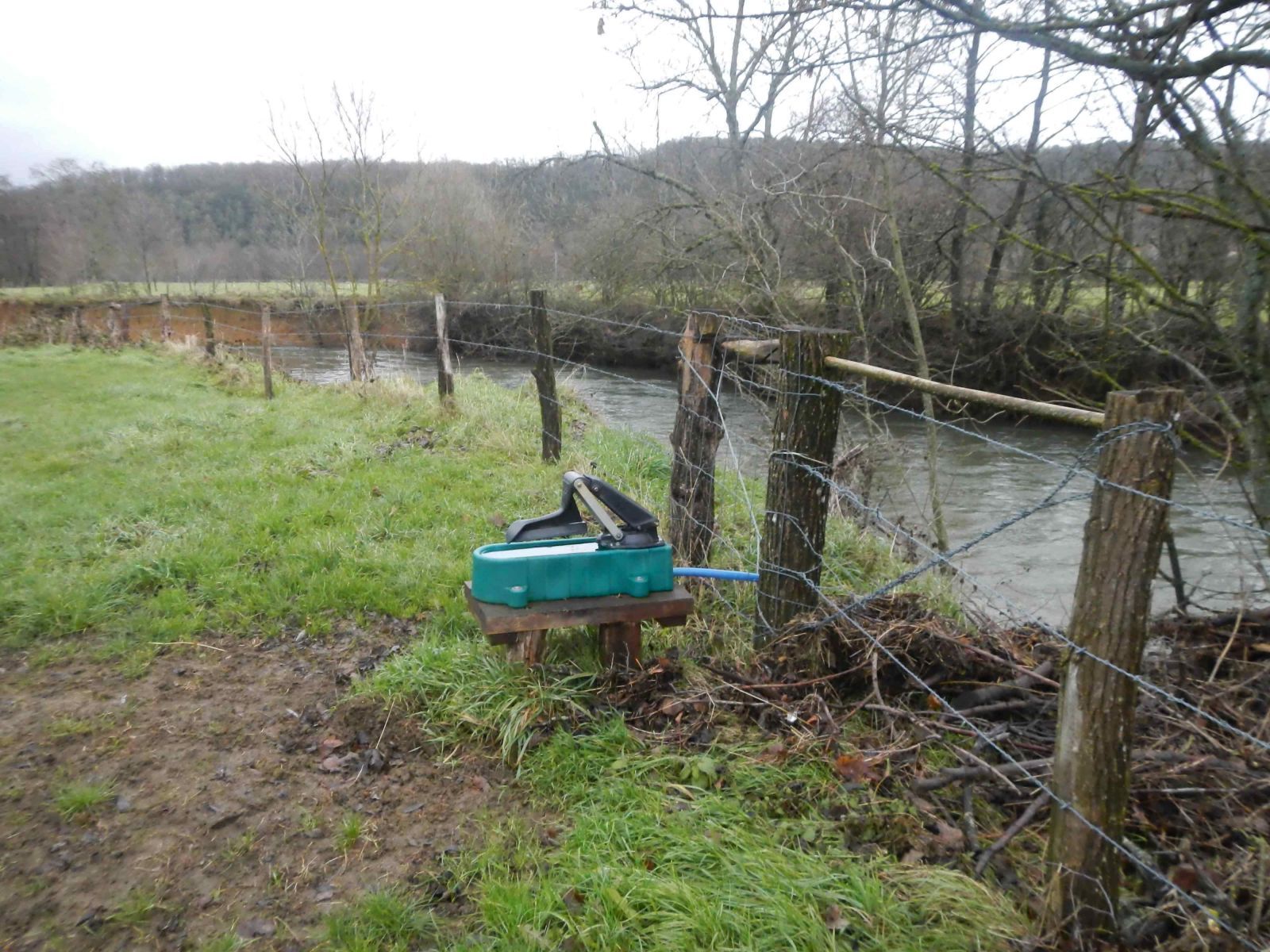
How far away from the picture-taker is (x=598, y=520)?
12.4 feet

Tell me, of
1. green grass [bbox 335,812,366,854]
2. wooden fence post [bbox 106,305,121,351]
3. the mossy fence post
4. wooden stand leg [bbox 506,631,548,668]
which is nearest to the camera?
green grass [bbox 335,812,366,854]

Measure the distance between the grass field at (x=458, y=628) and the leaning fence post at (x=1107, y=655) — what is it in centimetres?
24

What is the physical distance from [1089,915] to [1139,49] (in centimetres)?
409

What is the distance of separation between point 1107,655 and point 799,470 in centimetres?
158

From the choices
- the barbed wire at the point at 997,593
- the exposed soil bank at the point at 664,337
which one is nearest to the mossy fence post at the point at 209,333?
the exposed soil bank at the point at 664,337

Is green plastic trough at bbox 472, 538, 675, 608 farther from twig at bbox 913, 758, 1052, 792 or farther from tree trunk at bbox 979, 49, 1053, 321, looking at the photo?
tree trunk at bbox 979, 49, 1053, 321

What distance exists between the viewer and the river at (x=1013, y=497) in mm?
6867

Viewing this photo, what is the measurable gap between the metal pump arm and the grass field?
1.80 feet

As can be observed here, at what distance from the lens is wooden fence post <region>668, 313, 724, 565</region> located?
4.57m

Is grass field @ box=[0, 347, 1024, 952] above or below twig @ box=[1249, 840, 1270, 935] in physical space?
below

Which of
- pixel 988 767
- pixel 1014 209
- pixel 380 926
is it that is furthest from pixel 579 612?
pixel 1014 209

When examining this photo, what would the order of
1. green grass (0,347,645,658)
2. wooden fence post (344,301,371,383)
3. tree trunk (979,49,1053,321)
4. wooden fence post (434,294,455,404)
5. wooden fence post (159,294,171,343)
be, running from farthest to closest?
1. wooden fence post (159,294,171,343)
2. wooden fence post (344,301,371,383)
3. wooden fence post (434,294,455,404)
4. tree trunk (979,49,1053,321)
5. green grass (0,347,645,658)

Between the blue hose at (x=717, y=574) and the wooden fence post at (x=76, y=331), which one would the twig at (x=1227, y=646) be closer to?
the blue hose at (x=717, y=574)

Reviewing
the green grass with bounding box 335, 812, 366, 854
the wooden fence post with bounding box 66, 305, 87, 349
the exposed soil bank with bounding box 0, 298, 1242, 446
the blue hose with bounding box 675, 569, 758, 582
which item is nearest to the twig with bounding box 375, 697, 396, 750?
the green grass with bounding box 335, 812, 366, 854
